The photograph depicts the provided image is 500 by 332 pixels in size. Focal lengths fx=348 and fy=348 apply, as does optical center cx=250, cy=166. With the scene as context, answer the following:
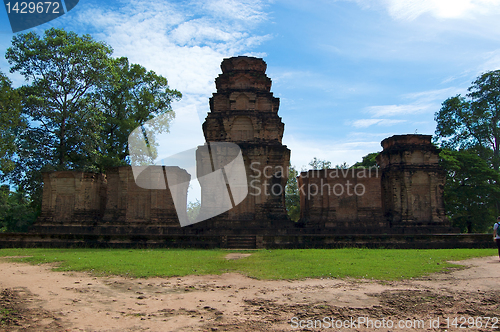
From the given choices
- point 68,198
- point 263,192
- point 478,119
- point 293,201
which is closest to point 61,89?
point 68,198

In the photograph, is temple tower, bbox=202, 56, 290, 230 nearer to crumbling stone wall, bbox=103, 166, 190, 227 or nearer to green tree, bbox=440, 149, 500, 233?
crumbling stone wall, bbox=103, 166, 190, 227

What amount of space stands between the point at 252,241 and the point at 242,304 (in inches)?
450

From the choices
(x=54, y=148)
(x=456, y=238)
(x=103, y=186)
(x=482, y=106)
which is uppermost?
(x=482, y=106)

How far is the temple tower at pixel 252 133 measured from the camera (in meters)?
22.8

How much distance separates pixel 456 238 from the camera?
18.2 metres

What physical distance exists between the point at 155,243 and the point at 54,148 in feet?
51.2

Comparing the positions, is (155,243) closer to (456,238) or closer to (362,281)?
(362,281)

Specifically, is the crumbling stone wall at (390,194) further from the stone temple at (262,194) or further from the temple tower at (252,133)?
the temple tower at (252,133)

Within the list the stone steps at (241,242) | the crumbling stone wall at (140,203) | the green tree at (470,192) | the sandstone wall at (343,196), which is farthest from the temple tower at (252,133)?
the green tree at (470,192)

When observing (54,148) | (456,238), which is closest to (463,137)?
(456,238)

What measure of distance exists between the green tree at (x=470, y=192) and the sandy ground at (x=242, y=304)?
21925 millimetres

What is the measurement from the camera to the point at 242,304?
6.56 metres

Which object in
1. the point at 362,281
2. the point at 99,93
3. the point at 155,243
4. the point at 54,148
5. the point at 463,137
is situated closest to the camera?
the point at 362,281

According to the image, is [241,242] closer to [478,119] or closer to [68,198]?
[68,198]
